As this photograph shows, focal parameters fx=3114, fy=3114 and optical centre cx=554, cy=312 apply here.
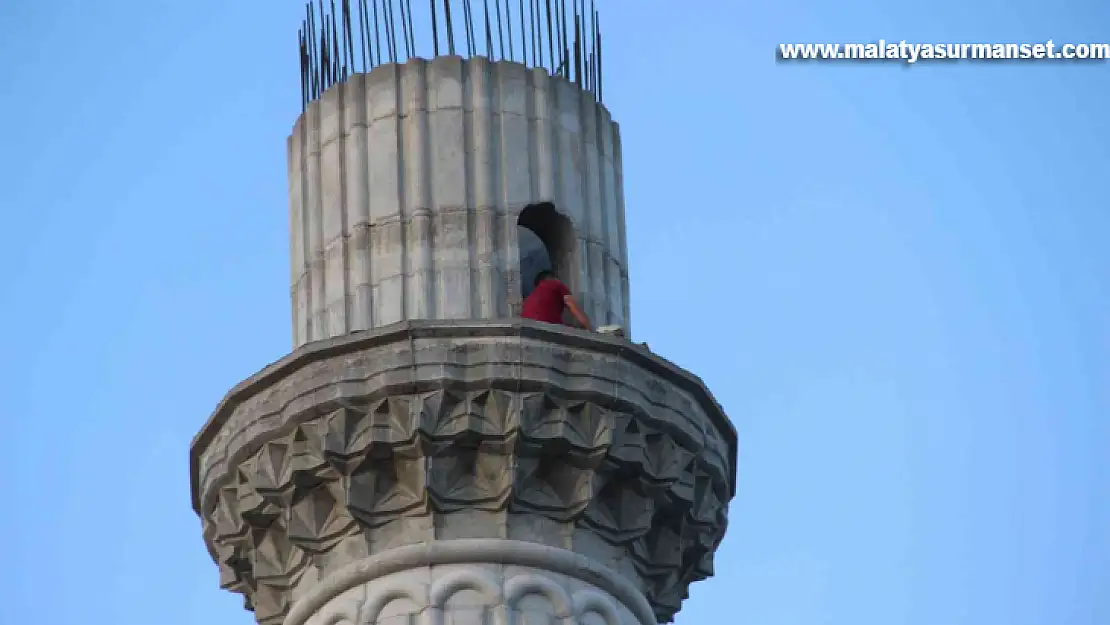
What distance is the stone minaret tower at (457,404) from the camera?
24.4 m

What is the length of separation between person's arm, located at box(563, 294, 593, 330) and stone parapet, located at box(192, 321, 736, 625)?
1.56 ft

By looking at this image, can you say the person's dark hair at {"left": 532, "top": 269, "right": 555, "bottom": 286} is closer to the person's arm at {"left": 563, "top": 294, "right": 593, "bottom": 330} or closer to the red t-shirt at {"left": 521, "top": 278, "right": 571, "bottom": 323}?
the red t-shirt at {"left": 521, "top": 278, "right": 571, "bottom": 323}

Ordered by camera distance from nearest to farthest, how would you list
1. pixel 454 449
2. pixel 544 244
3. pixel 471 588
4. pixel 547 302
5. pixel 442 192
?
pixel 471 588 < pixel 454 449 < pixel 547 302 < pixel 442 192 < pixel 544 244

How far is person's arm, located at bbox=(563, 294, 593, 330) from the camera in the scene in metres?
25.4

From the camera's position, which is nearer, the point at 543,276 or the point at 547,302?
the point at 547,302

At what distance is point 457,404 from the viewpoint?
24.5 metres

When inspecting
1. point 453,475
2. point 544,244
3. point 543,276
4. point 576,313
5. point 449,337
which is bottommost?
point 453,475

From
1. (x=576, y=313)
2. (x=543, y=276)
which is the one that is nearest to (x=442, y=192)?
(x=543, y=276)

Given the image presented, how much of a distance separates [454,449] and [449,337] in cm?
88

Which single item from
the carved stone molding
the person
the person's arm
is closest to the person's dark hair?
the person

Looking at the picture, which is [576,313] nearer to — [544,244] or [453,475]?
[544,244]

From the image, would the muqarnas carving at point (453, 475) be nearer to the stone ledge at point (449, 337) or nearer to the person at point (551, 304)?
the stone ledge at point (449, 337)

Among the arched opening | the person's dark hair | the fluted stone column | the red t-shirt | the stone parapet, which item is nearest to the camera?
the stone parapet

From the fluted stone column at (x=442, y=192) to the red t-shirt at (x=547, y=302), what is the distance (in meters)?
0.16
